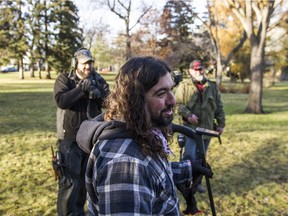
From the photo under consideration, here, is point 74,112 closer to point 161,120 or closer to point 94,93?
point 94,93

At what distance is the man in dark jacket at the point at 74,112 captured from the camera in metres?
3.42

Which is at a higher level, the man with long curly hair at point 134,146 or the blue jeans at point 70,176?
the man with long curly hair at point 134,146

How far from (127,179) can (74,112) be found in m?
2.42

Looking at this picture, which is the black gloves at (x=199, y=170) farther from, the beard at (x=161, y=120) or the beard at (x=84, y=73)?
the beard at (x=84, y=73)

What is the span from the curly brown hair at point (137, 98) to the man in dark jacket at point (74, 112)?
6.60ft

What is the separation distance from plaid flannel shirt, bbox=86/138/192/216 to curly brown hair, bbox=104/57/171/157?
0.05 metres

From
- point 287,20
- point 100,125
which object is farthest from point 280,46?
point 100,125

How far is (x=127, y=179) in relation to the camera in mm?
1224

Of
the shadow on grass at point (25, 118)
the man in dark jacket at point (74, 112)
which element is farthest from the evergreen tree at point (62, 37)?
the man in dark jacket at point (74, 112)

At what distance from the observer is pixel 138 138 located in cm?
134

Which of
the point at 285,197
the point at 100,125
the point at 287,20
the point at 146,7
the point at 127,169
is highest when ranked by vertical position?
the point at 146,7

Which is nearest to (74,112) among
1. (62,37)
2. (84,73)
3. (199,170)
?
(84,73)

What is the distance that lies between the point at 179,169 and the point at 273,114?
1315cm

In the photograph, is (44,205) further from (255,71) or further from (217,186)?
(255,71)
